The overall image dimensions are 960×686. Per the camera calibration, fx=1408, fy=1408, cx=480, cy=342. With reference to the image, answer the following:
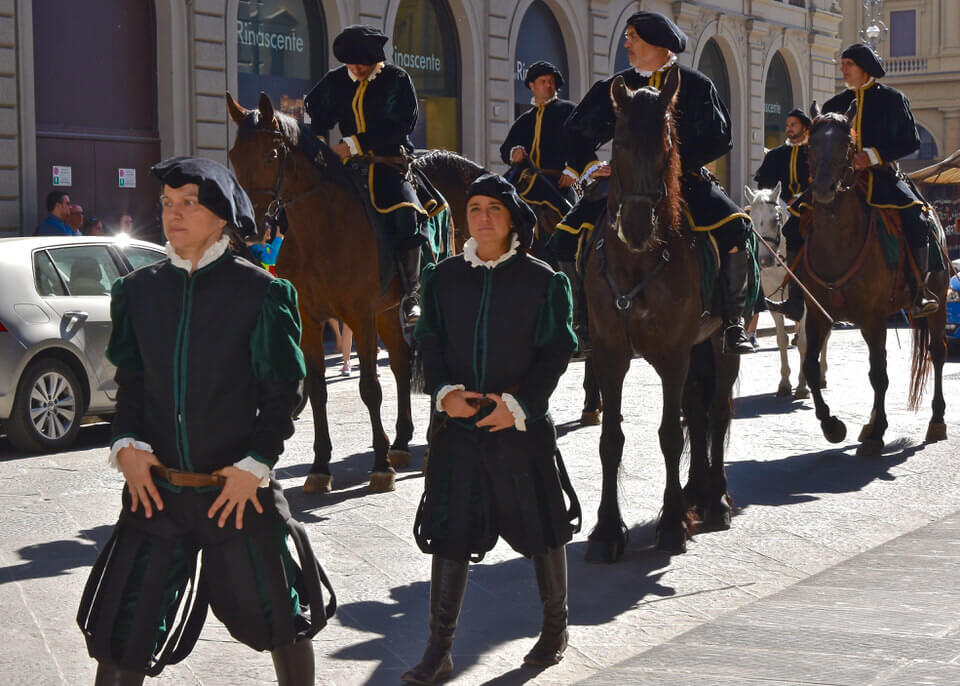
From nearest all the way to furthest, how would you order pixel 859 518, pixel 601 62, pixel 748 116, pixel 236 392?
pixel 236 392 < pixel 859 518 < pixel 601 62 < pixel 748 116

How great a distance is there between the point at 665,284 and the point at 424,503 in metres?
2.48

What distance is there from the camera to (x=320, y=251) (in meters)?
9.02

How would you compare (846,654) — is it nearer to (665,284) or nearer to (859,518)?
(665,284)

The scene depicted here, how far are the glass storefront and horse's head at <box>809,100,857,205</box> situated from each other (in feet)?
44.9

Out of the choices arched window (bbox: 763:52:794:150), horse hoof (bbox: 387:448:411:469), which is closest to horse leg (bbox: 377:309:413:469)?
horse hoof (bbox: 387:448:411:469)

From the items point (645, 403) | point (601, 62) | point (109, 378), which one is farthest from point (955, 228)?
point (109, 378)

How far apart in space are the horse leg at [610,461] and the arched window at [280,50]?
13.7m

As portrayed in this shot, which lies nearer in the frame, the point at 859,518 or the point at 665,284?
the point at 665,284

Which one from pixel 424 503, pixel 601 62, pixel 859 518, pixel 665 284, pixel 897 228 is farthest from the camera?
pixel 601 62

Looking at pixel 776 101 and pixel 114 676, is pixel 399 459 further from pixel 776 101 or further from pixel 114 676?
pixel 776 101

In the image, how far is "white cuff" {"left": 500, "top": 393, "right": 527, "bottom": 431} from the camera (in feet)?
15.8

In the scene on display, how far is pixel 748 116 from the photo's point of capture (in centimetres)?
3325

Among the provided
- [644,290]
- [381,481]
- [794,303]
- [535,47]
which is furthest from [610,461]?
[535,47]

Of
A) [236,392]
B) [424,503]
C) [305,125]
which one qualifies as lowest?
[424,503]
